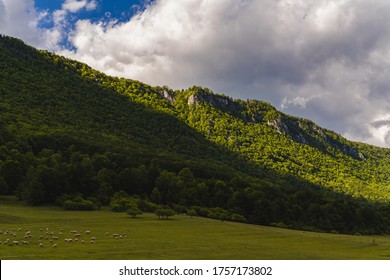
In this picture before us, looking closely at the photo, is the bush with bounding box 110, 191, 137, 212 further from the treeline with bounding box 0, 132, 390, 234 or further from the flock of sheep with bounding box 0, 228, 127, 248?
the flock of sheep with bounding box 0, 228, 127, 248

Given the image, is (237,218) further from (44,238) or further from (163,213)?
(44,238)

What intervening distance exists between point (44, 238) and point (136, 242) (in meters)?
12.8

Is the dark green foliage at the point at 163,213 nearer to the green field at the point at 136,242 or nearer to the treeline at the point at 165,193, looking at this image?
the green field at the point at 136,242

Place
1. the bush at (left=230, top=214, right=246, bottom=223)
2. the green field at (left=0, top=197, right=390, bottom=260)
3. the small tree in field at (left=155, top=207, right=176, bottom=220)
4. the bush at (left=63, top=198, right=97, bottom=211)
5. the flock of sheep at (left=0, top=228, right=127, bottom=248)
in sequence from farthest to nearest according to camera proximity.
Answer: the bush at (left=230, top=214, right=246, bottom=223), the bush at (left=63, top=198, right=97, bottom=211), the small tree in field at (left=155, top=207, right=176, bottom=220), the flock of sheep at (left=0, top=228, right=127, bottom=248), the green field at (left=0, top=197, right=390, bottom=260)

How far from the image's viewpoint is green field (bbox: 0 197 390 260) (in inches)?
1764

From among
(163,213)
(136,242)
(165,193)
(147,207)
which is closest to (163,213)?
(163,213)

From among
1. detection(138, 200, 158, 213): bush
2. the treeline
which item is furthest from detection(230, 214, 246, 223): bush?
detection(138, 200, 158, 213): bush

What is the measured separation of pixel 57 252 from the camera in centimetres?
4366

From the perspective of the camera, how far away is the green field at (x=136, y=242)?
4481 centimetres

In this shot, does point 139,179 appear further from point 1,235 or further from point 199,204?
point 1,235

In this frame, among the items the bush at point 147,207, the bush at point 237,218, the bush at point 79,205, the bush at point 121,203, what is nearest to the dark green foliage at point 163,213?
the bush at point 121,203

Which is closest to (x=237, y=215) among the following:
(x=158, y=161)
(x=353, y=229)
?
(x=353, y=229)

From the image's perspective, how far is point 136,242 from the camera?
55.6 meters

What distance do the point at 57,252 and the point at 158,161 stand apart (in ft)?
425
